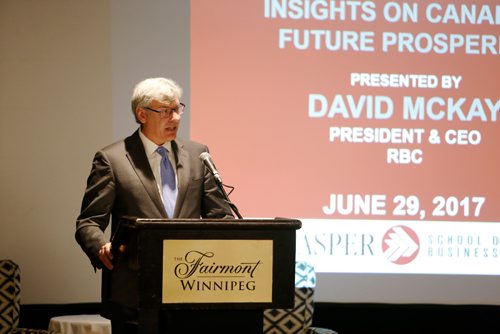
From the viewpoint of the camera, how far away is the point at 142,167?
2.90 m

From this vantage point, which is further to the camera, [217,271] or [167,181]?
[167,181]

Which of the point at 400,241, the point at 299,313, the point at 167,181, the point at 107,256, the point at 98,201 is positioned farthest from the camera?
the point at 400,241

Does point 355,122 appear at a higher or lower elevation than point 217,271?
higher

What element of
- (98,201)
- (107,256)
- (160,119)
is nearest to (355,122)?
(160,119)

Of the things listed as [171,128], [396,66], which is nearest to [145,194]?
[171,128]

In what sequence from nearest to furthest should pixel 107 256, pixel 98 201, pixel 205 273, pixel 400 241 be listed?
1. pixel 205 273
2. pixel 107 256
3. pixel 98 201
4. pixel 400 241

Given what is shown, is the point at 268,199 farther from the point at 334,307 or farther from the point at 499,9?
the point at 499,9

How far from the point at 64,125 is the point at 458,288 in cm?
262

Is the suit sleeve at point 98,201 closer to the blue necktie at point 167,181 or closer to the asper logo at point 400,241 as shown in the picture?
the blue necktie at point 167,181

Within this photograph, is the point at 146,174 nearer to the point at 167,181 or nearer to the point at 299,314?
the point at 167,181

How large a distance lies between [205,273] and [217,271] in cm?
4

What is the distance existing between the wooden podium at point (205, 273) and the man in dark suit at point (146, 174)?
38 cm

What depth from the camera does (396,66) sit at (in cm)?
506

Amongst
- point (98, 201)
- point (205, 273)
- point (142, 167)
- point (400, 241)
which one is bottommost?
point (400, 241)
